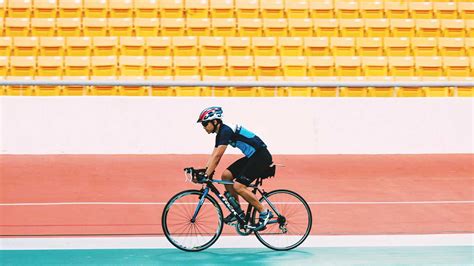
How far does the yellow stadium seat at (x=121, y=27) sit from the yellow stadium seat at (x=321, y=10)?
4.13m

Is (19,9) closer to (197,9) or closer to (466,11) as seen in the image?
(197,9)

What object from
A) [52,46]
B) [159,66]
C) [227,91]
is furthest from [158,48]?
[227,91]

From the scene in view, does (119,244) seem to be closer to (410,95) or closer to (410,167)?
(410,167)

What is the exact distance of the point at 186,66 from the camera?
17.3 metres

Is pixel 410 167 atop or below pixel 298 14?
below

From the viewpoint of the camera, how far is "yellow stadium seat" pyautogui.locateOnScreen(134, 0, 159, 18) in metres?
18.8

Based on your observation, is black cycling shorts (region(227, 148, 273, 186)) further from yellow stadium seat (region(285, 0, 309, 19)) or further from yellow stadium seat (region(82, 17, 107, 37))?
yellow stadium seat (region(285, 0, 309, 19))

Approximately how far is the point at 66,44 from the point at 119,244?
376 inches

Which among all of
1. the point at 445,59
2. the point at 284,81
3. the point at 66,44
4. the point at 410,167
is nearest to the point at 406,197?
the point at 410,167

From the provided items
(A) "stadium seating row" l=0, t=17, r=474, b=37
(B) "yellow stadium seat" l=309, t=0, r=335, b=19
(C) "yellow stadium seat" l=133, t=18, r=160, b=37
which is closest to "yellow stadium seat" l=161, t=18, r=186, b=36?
(A) "stadium seating row" l=0, t=17, r=474, b=37

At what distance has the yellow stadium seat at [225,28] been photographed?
18.5 m

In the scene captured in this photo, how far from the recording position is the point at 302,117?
16.1 m

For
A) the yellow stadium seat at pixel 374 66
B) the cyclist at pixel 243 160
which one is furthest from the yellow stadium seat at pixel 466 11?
the cyclist at pixel 243 160

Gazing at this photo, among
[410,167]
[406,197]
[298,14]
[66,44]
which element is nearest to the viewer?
[406,197]
